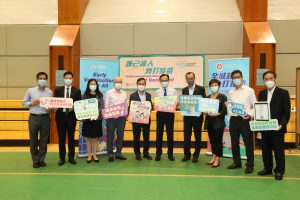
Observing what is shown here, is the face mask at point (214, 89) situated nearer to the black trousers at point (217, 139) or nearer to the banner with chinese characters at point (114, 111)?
the black trousers at point (217, 139)

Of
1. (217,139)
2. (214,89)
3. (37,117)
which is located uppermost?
(214,89)

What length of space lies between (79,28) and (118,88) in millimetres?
3376

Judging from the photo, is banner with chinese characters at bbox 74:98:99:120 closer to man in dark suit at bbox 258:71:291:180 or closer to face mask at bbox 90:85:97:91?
face mask at bbox 90:85:97:91

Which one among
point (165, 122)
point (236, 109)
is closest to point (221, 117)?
point (236, 109)

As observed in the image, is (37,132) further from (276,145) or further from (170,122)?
(276,145)

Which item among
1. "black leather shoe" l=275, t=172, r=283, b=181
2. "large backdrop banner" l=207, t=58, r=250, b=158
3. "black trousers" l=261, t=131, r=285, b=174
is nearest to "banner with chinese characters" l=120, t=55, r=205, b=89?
"large backdrop banner" l=207, t=58, r=250, b=158

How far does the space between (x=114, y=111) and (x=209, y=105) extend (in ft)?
5.64

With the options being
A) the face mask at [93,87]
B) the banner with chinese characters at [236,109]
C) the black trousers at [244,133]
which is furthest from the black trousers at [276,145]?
the face mask at [93,87]

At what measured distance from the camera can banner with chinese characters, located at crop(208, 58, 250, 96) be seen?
20.1 feet

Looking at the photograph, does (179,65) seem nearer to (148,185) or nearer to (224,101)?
(224,101)

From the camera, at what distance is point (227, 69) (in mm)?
6238

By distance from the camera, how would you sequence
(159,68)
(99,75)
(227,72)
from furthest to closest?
1. (159,68)
2. (99,75)
3. (227,72)

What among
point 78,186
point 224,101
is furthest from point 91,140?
point 224,101

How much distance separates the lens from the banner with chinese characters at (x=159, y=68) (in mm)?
8477
